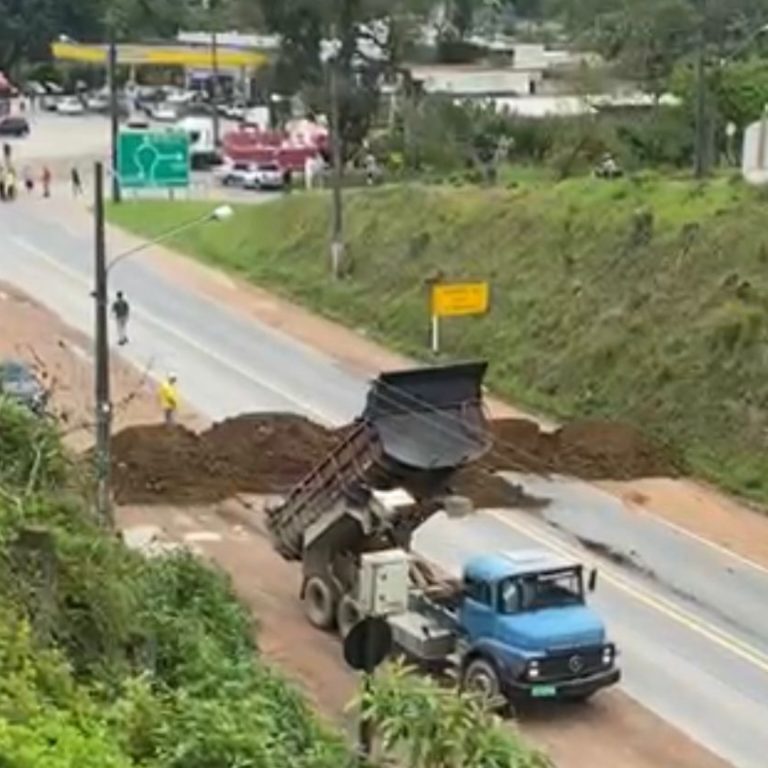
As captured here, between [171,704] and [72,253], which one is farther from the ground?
[171,704]

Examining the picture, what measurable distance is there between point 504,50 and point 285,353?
61.3 m

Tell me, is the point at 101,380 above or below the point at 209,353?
above

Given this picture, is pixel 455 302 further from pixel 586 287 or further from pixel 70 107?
pixel 70 107

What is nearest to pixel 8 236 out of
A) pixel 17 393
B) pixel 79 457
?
pixel 17 393

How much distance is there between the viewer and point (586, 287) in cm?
4162

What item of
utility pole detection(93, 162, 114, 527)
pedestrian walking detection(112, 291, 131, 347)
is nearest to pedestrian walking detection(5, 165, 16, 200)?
pedestrian walking detection(112, 291, 131, 347)

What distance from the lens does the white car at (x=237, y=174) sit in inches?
2827

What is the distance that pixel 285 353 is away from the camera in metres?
43.1

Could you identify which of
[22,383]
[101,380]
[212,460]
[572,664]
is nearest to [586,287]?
[212,460]

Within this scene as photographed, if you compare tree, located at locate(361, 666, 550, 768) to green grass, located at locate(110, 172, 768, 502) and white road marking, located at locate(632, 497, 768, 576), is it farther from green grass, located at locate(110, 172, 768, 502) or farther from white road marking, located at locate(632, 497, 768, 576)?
green grass, located at locate(110, 172, 768, 502)

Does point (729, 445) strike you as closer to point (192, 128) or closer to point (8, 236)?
point (8, 236)

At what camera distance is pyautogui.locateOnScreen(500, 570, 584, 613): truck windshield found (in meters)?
22.0

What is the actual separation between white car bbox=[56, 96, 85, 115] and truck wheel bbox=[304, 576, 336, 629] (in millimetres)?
78816

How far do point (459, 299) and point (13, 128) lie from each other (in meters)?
50.0
